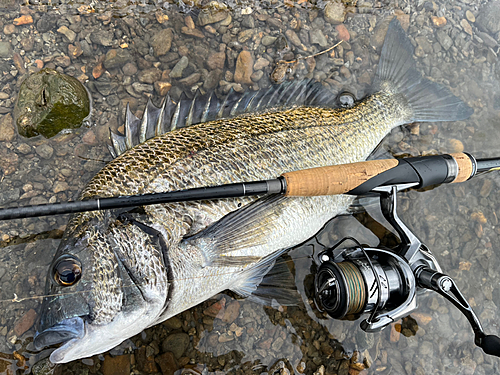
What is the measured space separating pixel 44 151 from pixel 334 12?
8.16ft

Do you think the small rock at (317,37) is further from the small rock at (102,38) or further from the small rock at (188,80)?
the small rock at (102,38)

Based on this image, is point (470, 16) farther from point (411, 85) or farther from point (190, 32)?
point (190, 32)

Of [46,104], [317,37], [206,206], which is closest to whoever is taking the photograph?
[206,206]

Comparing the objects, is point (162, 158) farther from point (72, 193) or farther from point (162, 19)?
point (162, 19)

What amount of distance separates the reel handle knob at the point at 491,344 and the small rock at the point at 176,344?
182cm

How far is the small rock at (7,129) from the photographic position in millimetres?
2324

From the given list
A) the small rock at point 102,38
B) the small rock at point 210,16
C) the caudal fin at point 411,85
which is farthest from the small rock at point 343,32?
the small rock at point 102,38

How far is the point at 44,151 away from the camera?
92.4 inches

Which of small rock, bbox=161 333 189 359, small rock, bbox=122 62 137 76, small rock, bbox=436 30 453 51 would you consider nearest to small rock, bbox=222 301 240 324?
small rock, bbox=161 333 189 359

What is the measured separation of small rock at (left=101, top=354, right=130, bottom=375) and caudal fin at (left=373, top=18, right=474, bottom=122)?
104 inches

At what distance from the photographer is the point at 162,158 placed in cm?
192

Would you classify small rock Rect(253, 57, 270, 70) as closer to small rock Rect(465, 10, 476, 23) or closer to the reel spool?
the reel spool

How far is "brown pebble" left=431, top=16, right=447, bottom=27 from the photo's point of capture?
2961mm

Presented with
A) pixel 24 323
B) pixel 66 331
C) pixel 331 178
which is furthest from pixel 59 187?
pixel 331 178
